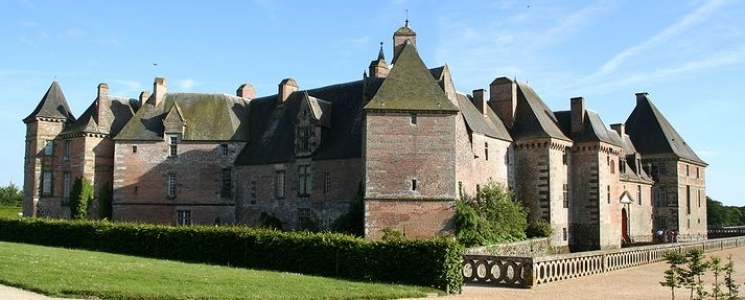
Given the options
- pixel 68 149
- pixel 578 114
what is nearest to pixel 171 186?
pixel 68 149

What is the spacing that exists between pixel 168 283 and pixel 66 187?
1158 inches

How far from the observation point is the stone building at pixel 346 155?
31.4 meters

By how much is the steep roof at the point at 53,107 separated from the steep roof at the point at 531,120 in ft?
93.1

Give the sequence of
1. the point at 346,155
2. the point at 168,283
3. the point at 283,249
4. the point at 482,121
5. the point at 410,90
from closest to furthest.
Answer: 1. the point at 168,283
2. the point at 283,249
3. the point at 410,90
4. the point at 346,155
5. the point at 482,121

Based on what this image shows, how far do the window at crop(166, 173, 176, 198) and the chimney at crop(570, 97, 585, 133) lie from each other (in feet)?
78.7

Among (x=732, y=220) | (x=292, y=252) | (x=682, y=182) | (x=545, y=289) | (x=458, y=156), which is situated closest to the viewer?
(x=545, y=289)

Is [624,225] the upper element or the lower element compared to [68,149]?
lower

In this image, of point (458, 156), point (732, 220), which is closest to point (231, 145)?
point (458, 156)

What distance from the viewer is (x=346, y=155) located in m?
35.7

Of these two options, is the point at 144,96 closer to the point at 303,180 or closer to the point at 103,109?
the point at 103,109

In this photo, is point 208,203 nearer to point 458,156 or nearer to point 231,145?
point 231,145

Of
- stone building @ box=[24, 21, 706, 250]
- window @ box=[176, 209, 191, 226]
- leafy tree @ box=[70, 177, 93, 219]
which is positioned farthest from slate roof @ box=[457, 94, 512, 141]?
leafy tree @ box=[70, 177, 93, 219]

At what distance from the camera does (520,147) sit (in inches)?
1585

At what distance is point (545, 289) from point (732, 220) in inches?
3173
